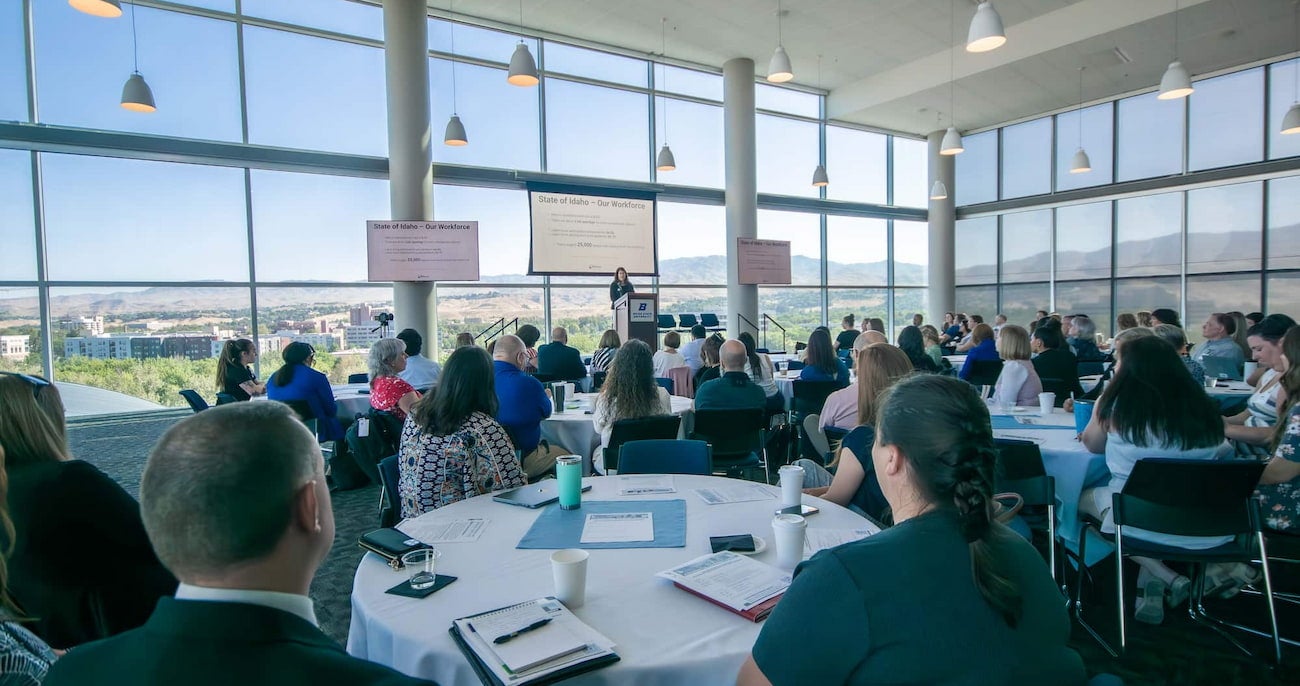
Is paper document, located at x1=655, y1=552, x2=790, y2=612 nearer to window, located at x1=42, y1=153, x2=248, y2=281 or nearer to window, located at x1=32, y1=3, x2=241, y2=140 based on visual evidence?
window, located at x1=42, y1=153, x2=248, y2=281

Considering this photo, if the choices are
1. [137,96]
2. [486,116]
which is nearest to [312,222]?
[137,96]

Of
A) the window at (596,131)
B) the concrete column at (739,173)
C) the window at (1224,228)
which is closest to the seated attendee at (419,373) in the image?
the window at (596,131)

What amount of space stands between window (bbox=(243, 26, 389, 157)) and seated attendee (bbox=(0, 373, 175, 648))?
757 centimetres

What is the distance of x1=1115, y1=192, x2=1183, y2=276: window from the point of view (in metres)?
11.6

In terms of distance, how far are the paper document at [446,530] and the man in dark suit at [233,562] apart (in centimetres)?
109

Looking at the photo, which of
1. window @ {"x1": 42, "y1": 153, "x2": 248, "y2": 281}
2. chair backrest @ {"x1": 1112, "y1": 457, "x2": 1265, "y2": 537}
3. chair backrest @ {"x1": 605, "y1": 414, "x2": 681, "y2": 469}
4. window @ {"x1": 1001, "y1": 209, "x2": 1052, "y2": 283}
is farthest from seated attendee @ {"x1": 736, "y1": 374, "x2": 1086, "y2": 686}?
window @ {"x1": 1001, "y1": 209, "x2": 1052, "y2": 283}

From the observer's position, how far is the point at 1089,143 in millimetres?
12594

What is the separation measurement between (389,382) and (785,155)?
964 centimetres

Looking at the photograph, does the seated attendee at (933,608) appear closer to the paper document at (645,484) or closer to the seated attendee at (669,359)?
the paper document at (645,484)

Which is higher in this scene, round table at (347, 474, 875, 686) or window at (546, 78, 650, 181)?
window at (546, 78, 650, 181)

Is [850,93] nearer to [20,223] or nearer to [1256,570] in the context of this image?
[1256,570]

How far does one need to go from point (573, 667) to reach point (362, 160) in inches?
345

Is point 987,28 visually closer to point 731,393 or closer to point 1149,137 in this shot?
point 731,393

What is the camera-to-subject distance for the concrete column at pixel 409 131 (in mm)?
8102
